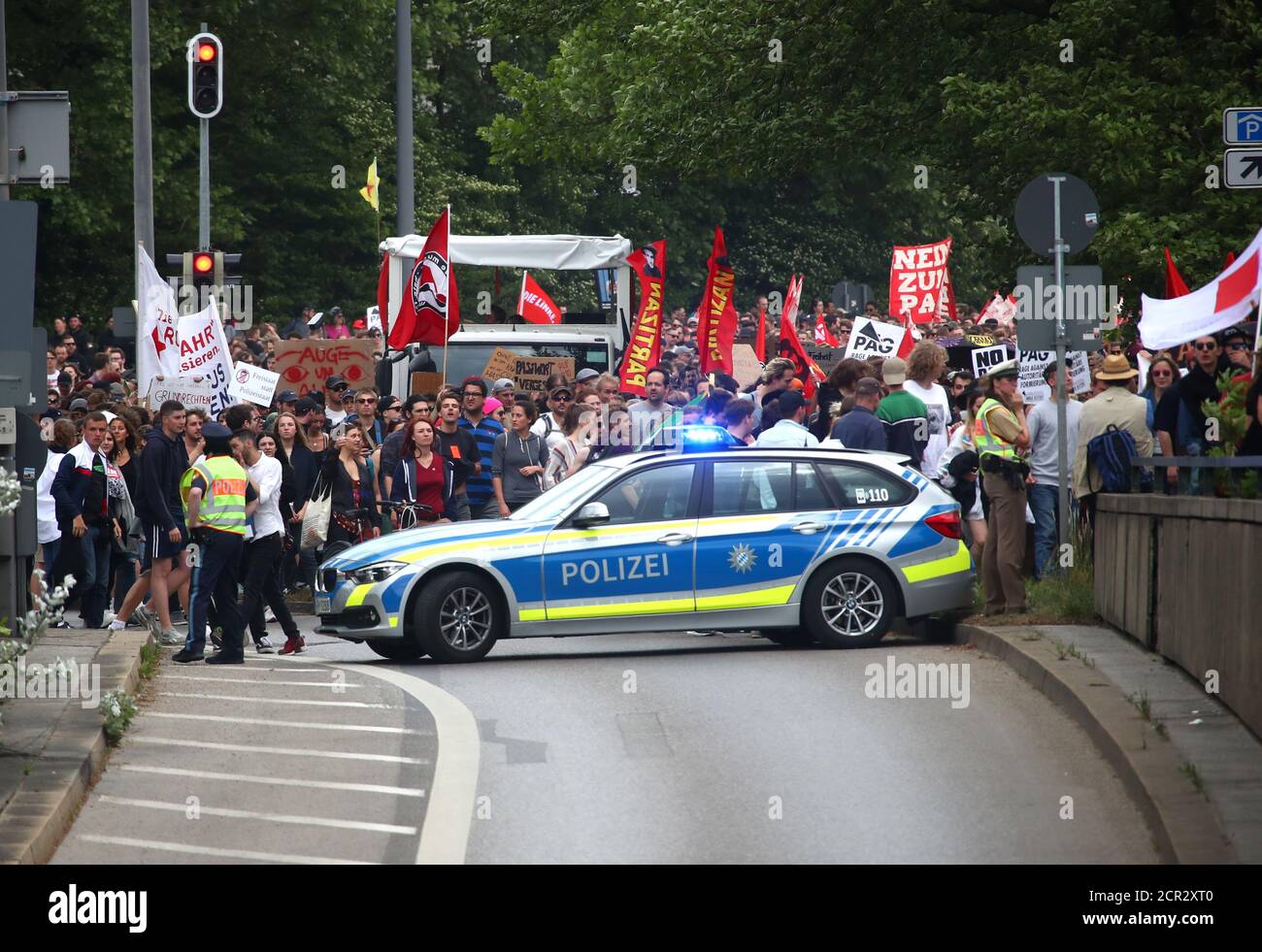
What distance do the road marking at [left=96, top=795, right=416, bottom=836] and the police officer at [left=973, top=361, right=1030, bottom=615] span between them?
7.04m

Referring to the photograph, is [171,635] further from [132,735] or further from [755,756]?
[755,756]

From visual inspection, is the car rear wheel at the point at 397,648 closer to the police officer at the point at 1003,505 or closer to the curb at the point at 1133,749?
the curb at the point at 1133,749

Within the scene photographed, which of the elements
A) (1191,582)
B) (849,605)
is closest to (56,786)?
(1191,582)

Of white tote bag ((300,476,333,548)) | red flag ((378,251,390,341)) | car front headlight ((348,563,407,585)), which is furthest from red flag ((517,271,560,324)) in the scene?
car front headlight ((348,563,407,585))

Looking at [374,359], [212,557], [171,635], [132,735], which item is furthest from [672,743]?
[374,359]

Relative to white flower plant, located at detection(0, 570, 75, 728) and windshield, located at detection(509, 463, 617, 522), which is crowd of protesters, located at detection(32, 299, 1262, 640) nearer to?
windshield, located at detection(509, 463, 617, 522)

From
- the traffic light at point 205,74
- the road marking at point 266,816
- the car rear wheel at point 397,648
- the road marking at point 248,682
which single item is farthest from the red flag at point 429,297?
the road marking at point 266,816

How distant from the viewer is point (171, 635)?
1619cm

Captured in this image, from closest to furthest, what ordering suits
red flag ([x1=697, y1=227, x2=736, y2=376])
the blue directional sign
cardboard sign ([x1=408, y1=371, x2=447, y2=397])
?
1. the blue directional sign
2. cardboard sign ([x1=408, y1=371, x2=447, y2=397])
3. red flag ([x1=697, y1=227, x2=736, y2=376])

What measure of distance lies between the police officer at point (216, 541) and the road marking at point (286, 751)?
3.60 m

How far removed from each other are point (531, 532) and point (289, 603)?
500 centimetres

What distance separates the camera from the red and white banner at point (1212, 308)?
11430 mm

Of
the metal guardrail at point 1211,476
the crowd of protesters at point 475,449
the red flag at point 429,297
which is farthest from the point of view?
the red flag at point 429,297

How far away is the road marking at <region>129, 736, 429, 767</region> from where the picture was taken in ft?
35.4
